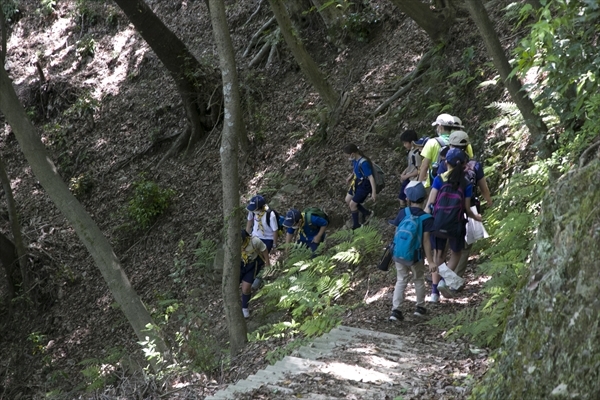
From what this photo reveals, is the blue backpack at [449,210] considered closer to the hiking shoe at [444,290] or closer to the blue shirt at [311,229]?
the hiking shoe at [444,290]

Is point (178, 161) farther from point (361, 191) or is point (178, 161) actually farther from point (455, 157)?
point (455, 157)

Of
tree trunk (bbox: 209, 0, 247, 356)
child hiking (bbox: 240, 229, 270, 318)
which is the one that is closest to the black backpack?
child hiking (bbox: 240, 229, 270, 318)

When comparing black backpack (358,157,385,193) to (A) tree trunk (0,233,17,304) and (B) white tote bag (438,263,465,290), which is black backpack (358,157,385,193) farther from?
(A) tree trunk (0,233,17,304)

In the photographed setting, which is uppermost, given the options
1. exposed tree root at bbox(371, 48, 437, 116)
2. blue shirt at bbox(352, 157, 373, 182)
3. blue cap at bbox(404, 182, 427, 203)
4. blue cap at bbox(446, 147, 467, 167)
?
exposed tree root at bbox(371, 48, 437, 116)

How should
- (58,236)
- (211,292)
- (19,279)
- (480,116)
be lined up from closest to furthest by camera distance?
(480,116) → (211,292) → (19,279) → (58,236)

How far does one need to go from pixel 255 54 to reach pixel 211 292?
27.5 feet

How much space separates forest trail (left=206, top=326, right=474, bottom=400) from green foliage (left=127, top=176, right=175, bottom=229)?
956 centimetres

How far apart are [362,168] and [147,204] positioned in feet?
22.7

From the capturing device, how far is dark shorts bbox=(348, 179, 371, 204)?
11.2 metres

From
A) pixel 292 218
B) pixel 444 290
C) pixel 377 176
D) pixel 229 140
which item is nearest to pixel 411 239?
pixel 444 290

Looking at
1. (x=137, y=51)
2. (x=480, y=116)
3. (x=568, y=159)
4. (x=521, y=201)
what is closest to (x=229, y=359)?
(x=521, y=201)

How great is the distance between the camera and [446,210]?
7641 millimetres

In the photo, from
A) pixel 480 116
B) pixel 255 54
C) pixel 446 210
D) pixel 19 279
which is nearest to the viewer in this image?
pixel 446 210

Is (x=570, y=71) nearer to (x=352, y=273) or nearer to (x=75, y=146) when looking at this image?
(x=352, y=273)
